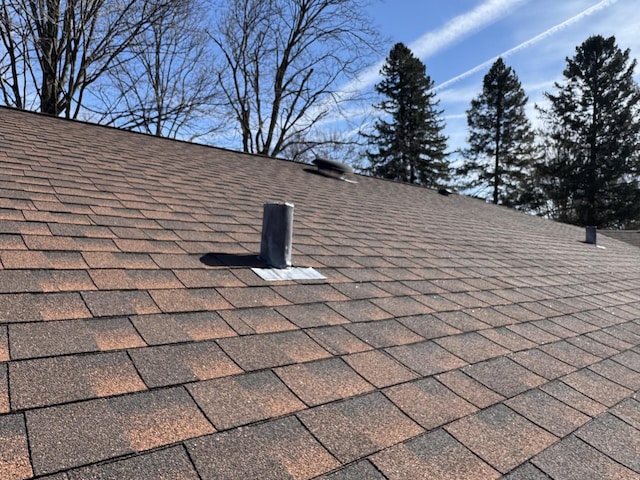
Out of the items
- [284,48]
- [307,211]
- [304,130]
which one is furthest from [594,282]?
[284,48]

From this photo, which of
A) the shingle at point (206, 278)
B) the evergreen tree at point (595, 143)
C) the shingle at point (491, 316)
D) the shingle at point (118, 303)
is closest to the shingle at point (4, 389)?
the shingle at point (118, 303)

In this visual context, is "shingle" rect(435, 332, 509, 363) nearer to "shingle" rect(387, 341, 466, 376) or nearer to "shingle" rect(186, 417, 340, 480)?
"shingle" rect(387, 341, 466, 376)

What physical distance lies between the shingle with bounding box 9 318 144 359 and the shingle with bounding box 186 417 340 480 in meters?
0.58

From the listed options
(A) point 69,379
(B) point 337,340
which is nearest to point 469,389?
(B) point 337,340

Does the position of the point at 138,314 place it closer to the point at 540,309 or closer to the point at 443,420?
the point at 443,420

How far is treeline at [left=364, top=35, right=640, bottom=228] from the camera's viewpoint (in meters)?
27.0

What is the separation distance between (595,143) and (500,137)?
19.0 ft

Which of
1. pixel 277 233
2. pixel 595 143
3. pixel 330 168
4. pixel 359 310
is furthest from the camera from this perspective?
pixel 595 143

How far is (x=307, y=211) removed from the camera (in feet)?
16.1

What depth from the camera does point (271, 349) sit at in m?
1.82

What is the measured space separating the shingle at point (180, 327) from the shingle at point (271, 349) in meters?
0.09

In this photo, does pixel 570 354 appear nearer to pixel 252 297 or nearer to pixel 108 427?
pixel 252 297

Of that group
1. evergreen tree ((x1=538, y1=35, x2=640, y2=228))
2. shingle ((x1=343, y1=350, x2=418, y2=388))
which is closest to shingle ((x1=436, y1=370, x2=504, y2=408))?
shingle ((x1=343, y1=350, x2=418, y2=388))

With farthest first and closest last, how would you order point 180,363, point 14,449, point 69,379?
point 180,363 < point 69,379 < point 14,449
